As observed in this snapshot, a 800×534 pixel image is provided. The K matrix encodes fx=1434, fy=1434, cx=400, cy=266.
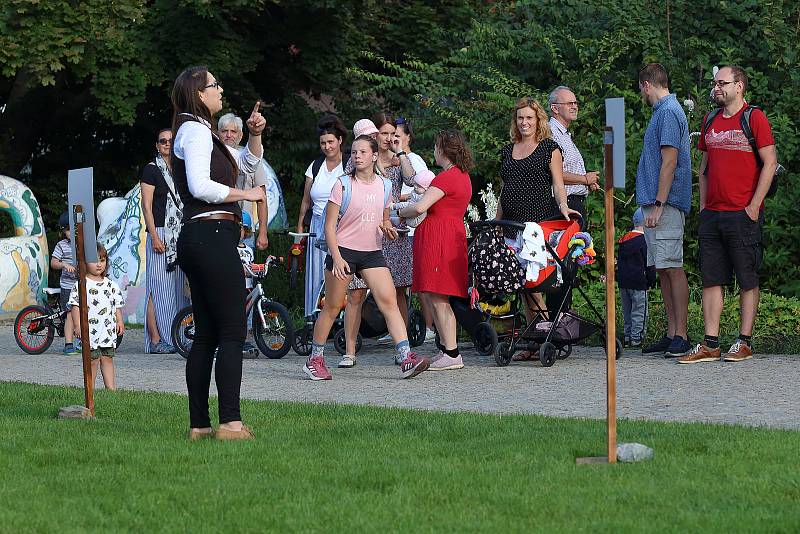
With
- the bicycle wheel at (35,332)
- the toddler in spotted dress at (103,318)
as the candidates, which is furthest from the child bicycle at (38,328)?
the toddler in spotted dress at (103,318)

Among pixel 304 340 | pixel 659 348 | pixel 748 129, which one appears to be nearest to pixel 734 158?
pixel 748 129

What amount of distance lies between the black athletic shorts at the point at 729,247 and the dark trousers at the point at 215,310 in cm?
460

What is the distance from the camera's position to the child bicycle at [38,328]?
1377 cm

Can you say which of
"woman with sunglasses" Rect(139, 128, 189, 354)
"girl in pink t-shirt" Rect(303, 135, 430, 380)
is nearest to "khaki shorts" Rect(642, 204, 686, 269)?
"girl in pink t-shirt" Rect(303, 135, 430, 380)

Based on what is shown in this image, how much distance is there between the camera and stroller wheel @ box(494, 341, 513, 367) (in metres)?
10.9

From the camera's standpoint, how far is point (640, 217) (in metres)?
12.4

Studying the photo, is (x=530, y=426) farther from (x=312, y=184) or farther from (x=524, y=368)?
(x=312, y=184)

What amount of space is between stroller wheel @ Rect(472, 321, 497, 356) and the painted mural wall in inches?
332

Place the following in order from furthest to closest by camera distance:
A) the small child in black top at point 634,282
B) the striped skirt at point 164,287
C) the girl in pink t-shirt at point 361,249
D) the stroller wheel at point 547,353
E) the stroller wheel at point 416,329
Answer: the striped skirt at point 164,287 < the stroller wheel at point 416,329 < the small child in black top at point 634,282 < the stroller wheel at point 547,353 < the girl in pink t-shirt at point 361,249

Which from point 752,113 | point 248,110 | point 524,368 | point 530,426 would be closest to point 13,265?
point 248,110

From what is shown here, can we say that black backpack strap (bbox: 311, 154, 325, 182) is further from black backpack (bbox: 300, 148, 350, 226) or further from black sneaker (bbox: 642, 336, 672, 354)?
black sneaker (bbox: 642, 336, 672, 354)

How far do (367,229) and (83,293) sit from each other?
2554 millimetres

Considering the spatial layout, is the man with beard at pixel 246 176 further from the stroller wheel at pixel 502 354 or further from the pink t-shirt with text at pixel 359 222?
the stroller wheel at pixel 502 354

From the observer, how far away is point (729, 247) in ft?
34.8
